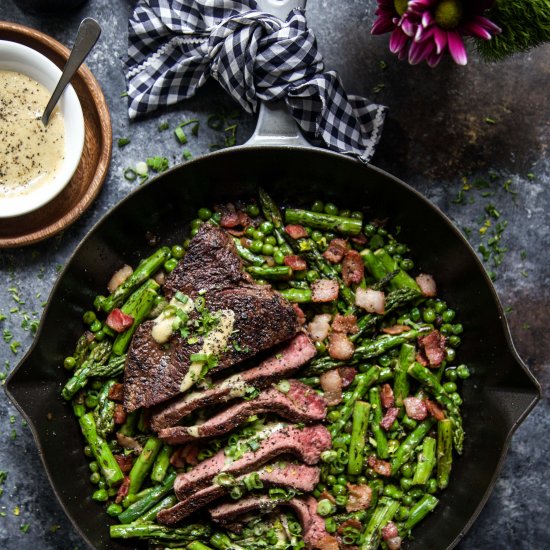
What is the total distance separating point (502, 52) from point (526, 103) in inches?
37.7

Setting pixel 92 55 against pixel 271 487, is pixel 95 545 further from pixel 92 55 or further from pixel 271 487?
pixel 92 55

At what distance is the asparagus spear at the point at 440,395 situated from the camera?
20.8 feet

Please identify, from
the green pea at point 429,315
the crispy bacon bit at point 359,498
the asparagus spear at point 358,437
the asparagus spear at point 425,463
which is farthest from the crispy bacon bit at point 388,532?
the green pea at point 429,315

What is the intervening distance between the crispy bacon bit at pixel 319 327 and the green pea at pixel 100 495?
7.73ft

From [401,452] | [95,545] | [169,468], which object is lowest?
[95,545]

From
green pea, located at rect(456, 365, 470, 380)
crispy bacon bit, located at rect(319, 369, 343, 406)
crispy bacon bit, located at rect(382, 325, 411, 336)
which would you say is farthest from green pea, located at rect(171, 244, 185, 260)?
green pea, located at rect(456, 365, 470, 380)

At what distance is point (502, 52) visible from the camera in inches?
228

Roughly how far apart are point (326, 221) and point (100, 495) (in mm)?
3240

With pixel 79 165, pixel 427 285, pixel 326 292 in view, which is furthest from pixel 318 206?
pixel 79 165

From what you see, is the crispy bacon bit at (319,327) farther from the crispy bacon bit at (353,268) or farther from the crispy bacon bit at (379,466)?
the crispy bacon bit at (379,466)

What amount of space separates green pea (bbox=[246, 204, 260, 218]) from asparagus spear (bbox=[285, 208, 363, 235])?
0.28 metres

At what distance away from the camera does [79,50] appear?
591cm

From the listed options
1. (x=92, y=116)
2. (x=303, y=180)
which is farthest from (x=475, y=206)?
(x=92, y=116)

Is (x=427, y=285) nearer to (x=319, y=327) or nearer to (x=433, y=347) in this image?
(x=433, y=347)
